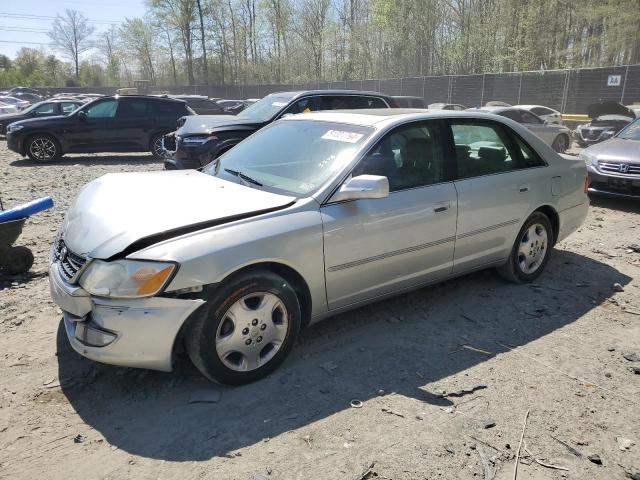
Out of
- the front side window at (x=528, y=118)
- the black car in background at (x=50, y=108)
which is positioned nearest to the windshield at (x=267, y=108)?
the front side window at (x=528, y=118)

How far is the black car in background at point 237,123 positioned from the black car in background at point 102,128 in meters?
4.04

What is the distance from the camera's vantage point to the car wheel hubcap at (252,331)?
2.99 metres

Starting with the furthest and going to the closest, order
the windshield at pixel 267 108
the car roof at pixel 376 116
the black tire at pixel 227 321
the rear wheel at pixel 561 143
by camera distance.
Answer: the rear wheel at pixel 561 143, the windshield at pixel 267 108, the car roof at pixel 376 116, the black tire at pixel 227 321

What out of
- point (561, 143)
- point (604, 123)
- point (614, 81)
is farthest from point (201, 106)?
point (614, 81)

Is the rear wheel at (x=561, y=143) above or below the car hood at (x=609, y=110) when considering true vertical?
below

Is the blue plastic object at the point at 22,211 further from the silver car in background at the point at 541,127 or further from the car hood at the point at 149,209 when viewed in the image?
the silver car in background at the point at 541,127

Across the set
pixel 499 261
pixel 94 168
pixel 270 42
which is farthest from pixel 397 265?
pixel 270 42

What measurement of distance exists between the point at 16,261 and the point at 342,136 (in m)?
3.40

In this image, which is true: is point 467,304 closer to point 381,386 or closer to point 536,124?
point 381,386

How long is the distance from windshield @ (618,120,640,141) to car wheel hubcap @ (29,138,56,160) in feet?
42.4

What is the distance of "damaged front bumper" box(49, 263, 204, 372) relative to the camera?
8.96ft

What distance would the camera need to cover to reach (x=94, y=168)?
39.5ft

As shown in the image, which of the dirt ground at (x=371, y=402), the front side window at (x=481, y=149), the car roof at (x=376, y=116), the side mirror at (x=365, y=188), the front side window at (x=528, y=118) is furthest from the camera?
the front side window at (x=528, y=118)

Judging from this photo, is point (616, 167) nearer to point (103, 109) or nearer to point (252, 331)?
point (252, 331)
